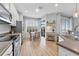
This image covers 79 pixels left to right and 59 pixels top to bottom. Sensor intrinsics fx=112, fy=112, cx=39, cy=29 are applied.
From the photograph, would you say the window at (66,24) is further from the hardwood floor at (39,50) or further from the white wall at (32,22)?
the hardwood floor at (39,50)

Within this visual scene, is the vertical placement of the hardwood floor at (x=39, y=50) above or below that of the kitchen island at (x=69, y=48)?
below

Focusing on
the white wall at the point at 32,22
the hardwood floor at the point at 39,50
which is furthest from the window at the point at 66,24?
the hardwood floor at the point at 39,50

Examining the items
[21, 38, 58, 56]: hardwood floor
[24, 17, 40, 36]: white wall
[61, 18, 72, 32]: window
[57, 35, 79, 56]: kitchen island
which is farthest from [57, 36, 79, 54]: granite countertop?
[24, 17, 40, 36]: white wall

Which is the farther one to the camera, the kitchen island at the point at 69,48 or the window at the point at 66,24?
the window at the point at 66,24

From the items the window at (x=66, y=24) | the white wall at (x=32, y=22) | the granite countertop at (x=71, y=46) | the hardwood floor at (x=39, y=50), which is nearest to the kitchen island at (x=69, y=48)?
the granite countertop at (x=71, y=46)

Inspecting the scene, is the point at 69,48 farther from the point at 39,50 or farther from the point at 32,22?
the point at 32,22

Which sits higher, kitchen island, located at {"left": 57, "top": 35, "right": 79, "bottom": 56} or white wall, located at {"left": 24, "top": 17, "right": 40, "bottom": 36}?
white wall, located at {"left": 24, "top": 17, "right": 40, "bottom": 36}

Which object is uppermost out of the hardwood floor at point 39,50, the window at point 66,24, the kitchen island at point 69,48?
the window at point 66,24

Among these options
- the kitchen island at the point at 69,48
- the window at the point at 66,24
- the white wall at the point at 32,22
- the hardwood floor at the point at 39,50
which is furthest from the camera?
the white wall at the point at 32,22

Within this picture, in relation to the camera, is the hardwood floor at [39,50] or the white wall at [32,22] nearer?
the hardwood floor at [39,50]

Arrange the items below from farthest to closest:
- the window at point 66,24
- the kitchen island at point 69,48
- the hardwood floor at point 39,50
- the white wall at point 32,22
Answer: the white wall at point 32,22, the window at point 66,24, the hardwood floor at point 39,50, the kitchen island at point 69,48

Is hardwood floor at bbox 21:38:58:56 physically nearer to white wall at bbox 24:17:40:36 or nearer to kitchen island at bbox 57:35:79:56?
kitchen island at bbox 57:35:79:56

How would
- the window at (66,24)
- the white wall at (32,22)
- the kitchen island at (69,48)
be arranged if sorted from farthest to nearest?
the white wall at (32,22) → the window at (66,24) → the kitchen island at (69,48)

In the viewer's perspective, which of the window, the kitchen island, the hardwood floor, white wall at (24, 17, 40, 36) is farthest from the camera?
white wall at (24, 17, 40, 36)
